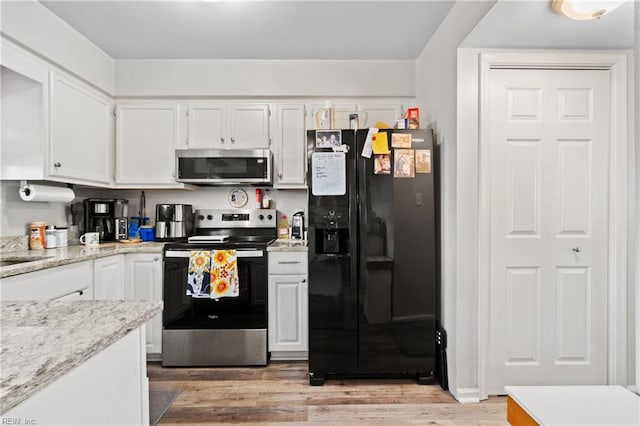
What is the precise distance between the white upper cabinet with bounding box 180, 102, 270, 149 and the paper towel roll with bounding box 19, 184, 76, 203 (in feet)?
3.16

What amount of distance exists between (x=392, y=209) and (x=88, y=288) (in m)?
2.01

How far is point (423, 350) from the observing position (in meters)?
2.46

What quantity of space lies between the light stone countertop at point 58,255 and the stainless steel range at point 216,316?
24 centimetres

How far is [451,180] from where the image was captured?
231 centimetres

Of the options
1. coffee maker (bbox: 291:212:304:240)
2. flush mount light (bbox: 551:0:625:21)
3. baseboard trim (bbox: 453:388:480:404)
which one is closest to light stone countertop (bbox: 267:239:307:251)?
coffee maker (bbox: 291:212:304:240)

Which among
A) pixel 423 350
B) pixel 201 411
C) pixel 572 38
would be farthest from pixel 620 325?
pixel 201 411

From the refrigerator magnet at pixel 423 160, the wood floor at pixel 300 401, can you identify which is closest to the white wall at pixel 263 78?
the refrigerator magnet at pixel 423 160

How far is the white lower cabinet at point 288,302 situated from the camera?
9.02 ft

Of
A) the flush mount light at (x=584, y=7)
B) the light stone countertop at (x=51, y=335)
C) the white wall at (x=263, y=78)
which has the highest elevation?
the white wall at (x=263, y=78)

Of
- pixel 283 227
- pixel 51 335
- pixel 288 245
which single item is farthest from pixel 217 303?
pixel 51 335

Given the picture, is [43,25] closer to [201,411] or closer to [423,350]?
[201,411]

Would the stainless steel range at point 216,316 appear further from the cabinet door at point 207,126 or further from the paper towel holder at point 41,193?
the cabinet door at point 207,126

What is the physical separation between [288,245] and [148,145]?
4.87ft

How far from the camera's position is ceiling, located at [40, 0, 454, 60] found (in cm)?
226
